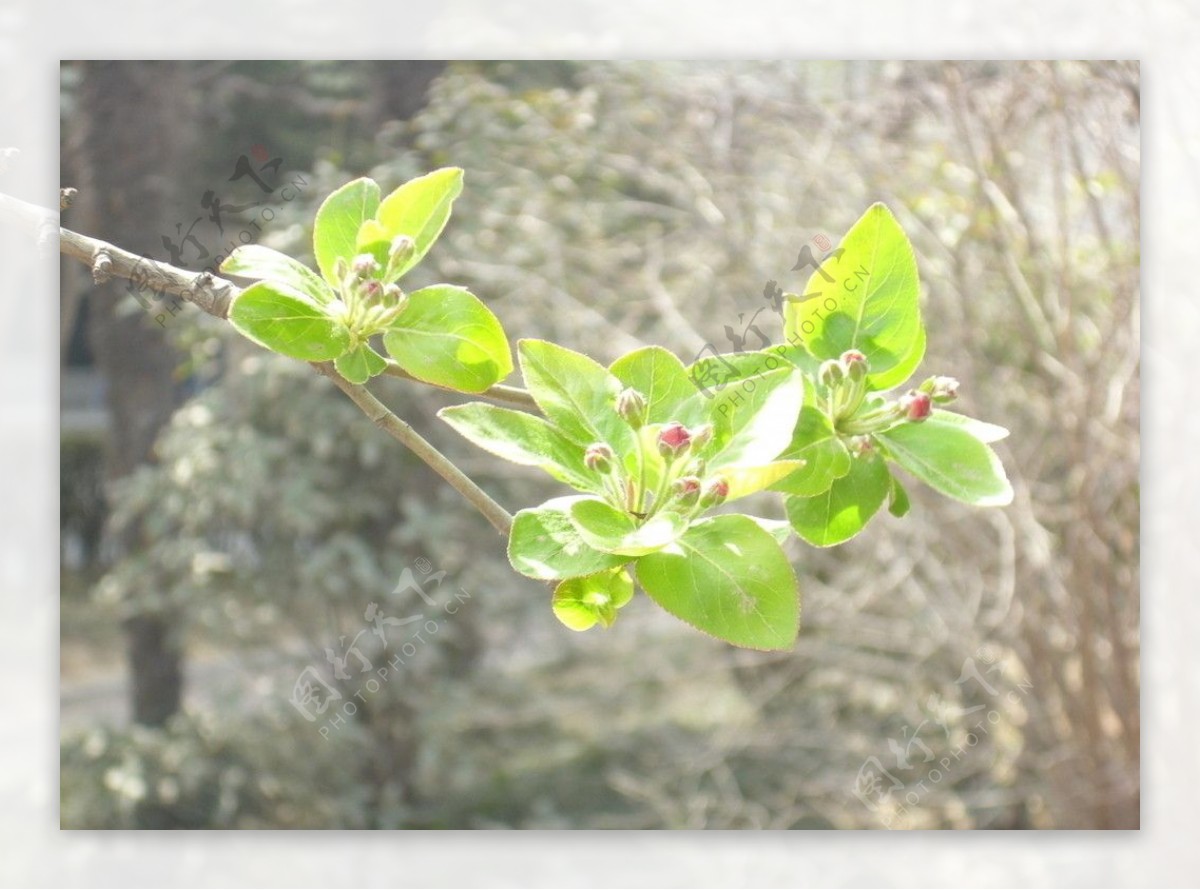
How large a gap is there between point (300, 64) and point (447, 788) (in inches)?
51.7

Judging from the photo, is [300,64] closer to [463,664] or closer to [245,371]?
[245,371]

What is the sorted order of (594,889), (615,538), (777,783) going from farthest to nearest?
(777,783) → (594,889) → (615,538)

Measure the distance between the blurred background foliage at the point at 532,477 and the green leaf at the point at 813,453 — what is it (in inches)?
57.7

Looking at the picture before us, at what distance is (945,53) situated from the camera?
1686 millimetres

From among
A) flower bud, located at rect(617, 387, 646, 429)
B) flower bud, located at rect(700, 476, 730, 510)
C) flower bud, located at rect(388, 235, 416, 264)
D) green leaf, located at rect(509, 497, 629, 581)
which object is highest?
flower bud, located at rect(388, 235, 416, 264)

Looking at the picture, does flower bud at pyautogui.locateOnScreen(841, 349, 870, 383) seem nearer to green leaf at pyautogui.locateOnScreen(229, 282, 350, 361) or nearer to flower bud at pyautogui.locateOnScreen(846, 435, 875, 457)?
flower bud at pyautogui.locateOnScreen(846, 435, 875, 457)

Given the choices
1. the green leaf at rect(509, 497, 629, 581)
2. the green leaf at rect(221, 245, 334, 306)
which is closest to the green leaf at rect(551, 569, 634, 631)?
the green leaf at rect(509, 497, 629, 581)

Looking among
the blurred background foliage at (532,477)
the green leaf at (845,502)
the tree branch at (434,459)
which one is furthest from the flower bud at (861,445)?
the blurred background foliage at (532,477)

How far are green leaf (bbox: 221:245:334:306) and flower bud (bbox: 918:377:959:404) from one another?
0.19 meters

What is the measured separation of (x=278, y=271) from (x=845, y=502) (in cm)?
19

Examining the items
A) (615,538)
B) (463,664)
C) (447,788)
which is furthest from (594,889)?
(615,538)

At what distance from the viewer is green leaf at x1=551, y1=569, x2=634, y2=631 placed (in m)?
0.35

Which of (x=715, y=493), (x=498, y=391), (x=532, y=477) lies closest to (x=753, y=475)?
(x=715, y=493)

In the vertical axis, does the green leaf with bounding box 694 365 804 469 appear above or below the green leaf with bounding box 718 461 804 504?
above
